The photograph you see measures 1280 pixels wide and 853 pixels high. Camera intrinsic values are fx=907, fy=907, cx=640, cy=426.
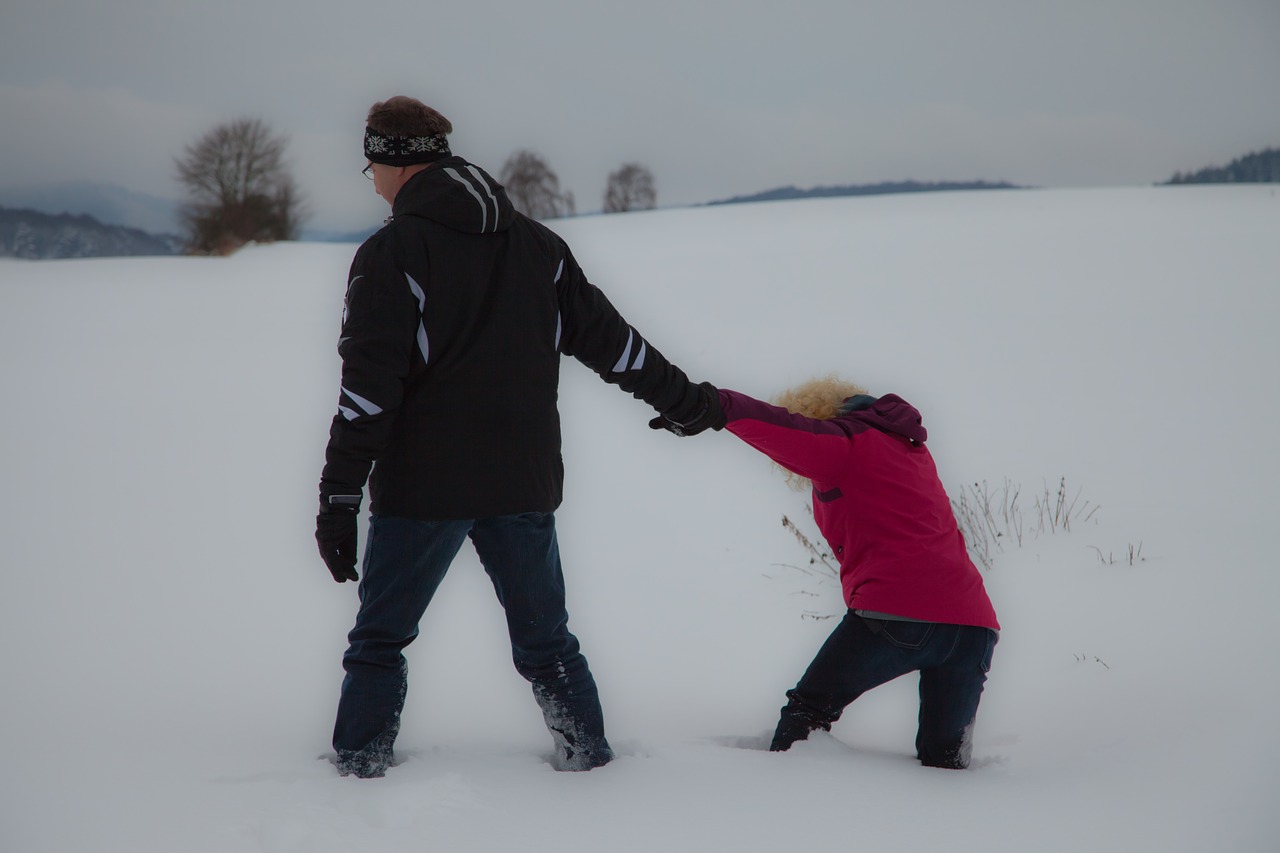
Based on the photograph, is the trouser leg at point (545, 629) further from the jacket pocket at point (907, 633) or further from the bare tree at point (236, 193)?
the bare tree at point (236, 193)

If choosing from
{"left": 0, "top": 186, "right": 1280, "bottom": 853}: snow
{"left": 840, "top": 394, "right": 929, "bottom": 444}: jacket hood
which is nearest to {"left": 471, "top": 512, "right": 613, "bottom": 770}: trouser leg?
{"left": 0, "top": 186, "right": 1280, "bottom": 853}: snow

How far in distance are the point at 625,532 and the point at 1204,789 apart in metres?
3.81

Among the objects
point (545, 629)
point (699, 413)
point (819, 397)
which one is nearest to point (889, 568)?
point (819, 397)

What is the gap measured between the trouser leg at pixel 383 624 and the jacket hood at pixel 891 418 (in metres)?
1.20

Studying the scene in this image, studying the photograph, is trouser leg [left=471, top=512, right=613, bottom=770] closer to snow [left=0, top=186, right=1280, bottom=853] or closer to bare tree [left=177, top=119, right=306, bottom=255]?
snow [left=0, top=186, right=1280, bottom=853]

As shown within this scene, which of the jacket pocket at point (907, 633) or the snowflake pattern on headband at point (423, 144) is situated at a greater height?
the snowflake pattern on headband at point (423, 144)

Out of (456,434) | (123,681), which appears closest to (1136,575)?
(456,434)

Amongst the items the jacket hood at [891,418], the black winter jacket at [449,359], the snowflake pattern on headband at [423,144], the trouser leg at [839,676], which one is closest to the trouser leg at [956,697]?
the trouser leg at [839,676]

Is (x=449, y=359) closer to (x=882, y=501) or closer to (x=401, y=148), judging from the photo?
(x=401, y=148)

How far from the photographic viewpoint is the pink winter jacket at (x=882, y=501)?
2.57 metres

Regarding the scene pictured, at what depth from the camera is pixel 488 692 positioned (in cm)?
346

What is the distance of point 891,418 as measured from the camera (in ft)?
8.79

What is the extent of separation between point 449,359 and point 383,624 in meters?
0.71

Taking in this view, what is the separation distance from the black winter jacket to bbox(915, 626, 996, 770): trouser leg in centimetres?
125
